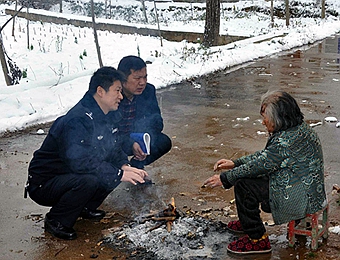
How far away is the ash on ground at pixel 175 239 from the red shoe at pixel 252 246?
5.6 inches

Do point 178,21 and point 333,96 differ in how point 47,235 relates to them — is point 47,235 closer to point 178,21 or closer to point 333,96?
point 333,96

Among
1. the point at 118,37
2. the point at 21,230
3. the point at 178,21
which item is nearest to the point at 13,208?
the point at 21,230

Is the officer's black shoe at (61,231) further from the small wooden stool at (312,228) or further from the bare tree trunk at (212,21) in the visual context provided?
the bare tree trunk at (212,21)

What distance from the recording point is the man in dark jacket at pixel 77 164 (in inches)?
156

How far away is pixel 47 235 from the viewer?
4164 mm

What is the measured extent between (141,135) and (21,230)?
1.37 metres

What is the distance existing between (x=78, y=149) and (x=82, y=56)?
435 inches

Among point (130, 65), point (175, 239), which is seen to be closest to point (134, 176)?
point (175, 239)

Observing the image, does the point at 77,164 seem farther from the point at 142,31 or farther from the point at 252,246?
the point at 142,31

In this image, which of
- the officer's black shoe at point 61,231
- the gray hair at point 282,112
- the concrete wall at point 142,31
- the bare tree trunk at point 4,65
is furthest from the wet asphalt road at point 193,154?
the concrete wall at point 142,31

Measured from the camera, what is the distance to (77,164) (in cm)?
398

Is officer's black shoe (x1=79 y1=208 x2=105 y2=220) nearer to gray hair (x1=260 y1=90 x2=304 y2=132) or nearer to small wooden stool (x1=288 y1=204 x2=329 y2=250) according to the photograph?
small wooden stool (x1=288 y1=204 x2=329 y2=250)

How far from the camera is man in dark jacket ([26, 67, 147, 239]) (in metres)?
3.97

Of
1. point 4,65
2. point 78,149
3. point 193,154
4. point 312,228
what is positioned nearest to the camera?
point 312,228
